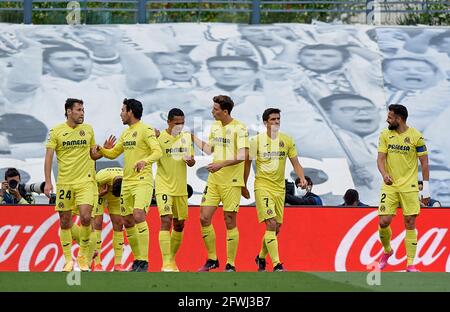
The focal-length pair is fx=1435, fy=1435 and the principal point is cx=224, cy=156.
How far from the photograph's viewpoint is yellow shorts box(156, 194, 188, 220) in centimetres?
1989

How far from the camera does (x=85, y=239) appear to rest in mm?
19797

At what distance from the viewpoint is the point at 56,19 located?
31797 millimetres

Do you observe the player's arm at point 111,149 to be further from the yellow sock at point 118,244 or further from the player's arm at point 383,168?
the player's arm at point 383,168

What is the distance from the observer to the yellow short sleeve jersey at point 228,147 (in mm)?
19812

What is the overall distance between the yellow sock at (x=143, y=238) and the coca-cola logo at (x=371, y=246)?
12.4ft

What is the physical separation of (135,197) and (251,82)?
10.9 metres

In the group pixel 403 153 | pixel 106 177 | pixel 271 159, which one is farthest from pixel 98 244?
pixel 403 153

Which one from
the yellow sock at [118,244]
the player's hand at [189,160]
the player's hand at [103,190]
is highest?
the player's hand at [189,160]

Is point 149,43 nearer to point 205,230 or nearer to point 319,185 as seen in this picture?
point 319,185

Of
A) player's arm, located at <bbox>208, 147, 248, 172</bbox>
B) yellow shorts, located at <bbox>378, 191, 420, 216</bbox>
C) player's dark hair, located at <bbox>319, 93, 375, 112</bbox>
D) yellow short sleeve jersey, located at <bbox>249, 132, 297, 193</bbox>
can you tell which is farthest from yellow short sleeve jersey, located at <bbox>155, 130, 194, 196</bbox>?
player's dark hair, located at <bbox>319, 93, 375, 112</bbox>

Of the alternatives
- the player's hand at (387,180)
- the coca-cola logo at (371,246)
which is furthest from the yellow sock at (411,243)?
the coca-cola logo at (371,246)

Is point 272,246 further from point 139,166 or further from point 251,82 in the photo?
point 251,82
